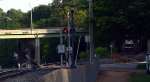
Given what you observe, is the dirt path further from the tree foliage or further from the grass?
the tree foliage

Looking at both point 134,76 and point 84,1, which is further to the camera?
point 84,1

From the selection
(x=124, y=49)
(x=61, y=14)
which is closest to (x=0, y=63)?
(x=61, y=14)

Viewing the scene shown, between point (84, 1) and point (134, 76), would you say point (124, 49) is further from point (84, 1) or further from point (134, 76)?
point (134, 76)

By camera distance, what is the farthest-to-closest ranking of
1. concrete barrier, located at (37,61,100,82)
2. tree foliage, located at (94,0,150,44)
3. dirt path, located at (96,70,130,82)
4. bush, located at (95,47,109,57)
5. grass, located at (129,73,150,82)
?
bush, located at (95,47,109,57) < tree foliage, located at (94,0,150,44) < dirt path, located at (96,70,130,82) < grass, located at (129,73,150,82) < concrete barrier, located at (37,61,100,82)

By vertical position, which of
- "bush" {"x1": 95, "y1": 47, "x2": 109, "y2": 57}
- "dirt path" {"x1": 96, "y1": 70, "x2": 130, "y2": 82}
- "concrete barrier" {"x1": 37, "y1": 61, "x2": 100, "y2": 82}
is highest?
"concrete barrier" {"x1": 37, "y1": 61, "x2": 100, "y2": 82}

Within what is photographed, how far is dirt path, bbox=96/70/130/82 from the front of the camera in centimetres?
3502

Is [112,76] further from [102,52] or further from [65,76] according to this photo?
[102,52]

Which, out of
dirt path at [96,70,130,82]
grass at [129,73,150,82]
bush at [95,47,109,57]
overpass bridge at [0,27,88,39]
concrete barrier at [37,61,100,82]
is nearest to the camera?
concrete barrier at [37,61,100,82]

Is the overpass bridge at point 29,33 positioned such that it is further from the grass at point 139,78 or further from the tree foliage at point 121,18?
the grass at point 139,78

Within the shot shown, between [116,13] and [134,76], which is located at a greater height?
[116,13]

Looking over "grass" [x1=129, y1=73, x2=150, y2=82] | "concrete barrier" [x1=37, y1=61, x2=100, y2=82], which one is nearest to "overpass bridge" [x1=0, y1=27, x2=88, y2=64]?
"grass" [x1=129, y1=73, x2=150, y2=82]

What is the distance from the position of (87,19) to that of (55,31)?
62.1 metres

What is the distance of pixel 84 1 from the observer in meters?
51.8

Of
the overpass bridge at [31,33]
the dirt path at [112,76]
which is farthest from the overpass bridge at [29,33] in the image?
the dirt path at [112,76]
